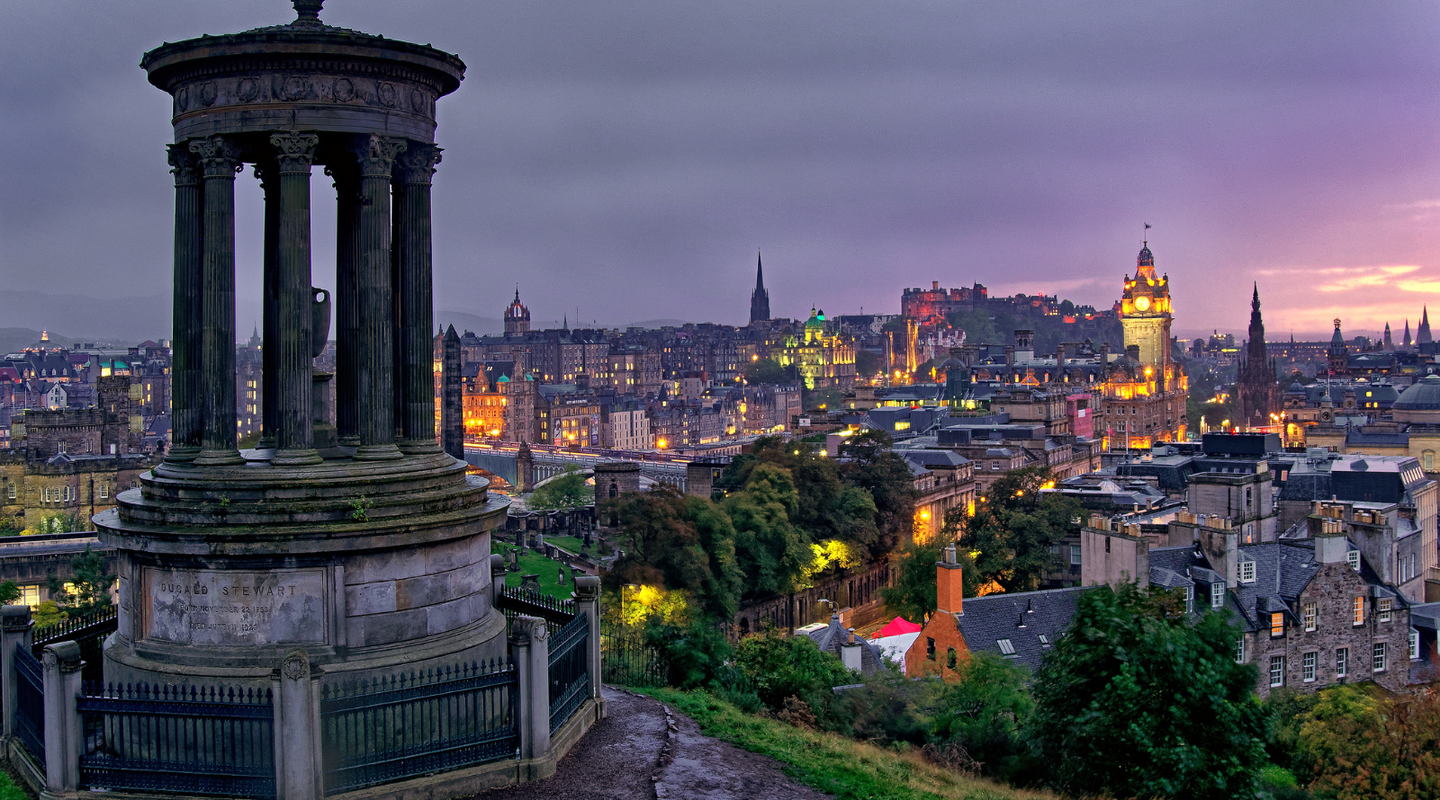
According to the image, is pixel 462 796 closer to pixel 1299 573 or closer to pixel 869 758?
pixel 869 758

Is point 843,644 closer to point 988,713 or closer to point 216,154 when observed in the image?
point 988,713

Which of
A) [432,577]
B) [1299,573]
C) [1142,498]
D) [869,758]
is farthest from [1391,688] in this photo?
[432,577]

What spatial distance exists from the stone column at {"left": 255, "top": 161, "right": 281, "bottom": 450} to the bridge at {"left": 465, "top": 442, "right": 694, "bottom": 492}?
106507 mm

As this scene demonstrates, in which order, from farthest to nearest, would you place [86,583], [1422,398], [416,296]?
[1422,398], [86,583], [416,296]

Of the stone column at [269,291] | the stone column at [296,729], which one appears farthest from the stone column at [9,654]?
the stone column at [296,729]

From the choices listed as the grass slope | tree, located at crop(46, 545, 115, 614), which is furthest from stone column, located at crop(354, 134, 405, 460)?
tree, located at crop(46, 545, 115, 614)

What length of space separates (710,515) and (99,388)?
7449 centimetres

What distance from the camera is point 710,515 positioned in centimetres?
6103

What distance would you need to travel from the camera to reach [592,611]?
2094cm

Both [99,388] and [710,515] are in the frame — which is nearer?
[710,515]

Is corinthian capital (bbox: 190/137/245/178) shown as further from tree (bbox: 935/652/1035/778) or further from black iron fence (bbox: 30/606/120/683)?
tree (bbox: 935/652/1035/778)

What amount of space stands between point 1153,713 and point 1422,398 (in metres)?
128

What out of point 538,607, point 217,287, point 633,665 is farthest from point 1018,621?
point 217,287

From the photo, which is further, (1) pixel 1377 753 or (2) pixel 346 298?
(1) pixel 1377 753
